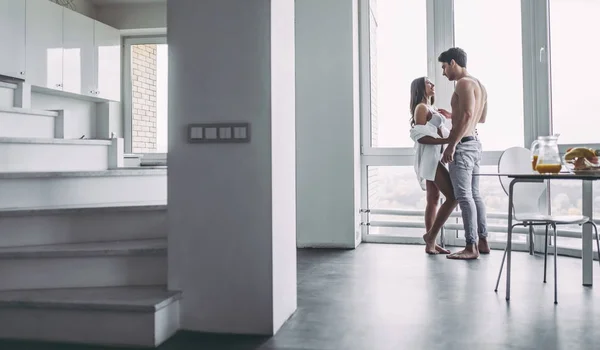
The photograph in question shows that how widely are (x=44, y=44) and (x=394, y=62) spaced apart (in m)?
3.88

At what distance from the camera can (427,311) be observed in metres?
2.62

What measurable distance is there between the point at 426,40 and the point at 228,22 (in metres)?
3.12

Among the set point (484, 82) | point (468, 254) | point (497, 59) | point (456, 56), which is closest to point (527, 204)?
point (468, 254)

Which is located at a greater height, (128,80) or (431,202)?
(128,80)

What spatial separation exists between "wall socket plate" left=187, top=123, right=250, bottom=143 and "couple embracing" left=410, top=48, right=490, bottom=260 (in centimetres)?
234

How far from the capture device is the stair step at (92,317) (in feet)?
7.10

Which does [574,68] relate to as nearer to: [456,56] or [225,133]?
[456,56]

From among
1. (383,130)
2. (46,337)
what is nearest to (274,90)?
(46,337)

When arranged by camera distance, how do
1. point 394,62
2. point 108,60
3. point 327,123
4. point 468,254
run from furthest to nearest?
point 108,60
point 394,62
point 327,123
point 468,254

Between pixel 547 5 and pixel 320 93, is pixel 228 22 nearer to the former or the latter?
pixel 320 93

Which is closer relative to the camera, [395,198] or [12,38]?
[395,198]

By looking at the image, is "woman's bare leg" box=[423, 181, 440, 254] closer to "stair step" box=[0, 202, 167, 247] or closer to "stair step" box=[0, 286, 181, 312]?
"stair step" box=[0, 202, 167, 247]

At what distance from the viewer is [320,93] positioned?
4.78 meters

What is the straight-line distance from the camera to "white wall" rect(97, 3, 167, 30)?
700cm
